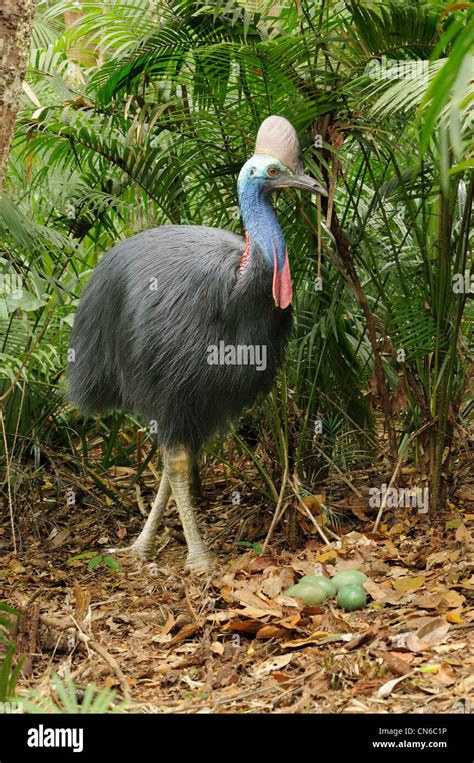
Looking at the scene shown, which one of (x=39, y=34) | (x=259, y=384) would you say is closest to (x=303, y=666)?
(x=259, y=384)

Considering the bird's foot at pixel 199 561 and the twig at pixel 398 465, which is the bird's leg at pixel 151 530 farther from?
the twig at pixel 398 465

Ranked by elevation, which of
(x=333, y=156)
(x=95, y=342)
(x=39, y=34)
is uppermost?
(x=39, y=34)

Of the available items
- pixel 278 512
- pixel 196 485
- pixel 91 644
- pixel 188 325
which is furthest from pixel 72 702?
pixel 196 485

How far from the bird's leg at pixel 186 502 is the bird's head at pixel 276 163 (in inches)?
42.9

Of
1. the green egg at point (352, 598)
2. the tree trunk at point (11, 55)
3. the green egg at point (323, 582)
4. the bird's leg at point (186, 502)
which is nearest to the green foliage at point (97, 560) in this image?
the bird's leg at point (186, 502)

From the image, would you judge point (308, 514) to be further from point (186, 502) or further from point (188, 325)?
point (188, 325)

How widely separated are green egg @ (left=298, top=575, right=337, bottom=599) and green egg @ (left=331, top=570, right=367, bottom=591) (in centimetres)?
2

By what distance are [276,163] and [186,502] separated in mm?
1396

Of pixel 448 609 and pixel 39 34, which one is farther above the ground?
pixel 39 34

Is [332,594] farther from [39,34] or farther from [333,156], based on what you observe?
[39,34]

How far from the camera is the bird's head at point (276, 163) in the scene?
3544mm

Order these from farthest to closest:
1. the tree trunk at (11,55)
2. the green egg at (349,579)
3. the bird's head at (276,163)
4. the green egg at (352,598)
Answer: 1. the bird's head at (276,163)
2. the green egg at (349,579)
3. the green egg at (352,598)
4. the tree trunk at (11,55)

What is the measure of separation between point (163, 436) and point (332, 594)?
3.10 feet

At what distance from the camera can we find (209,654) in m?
3.04
